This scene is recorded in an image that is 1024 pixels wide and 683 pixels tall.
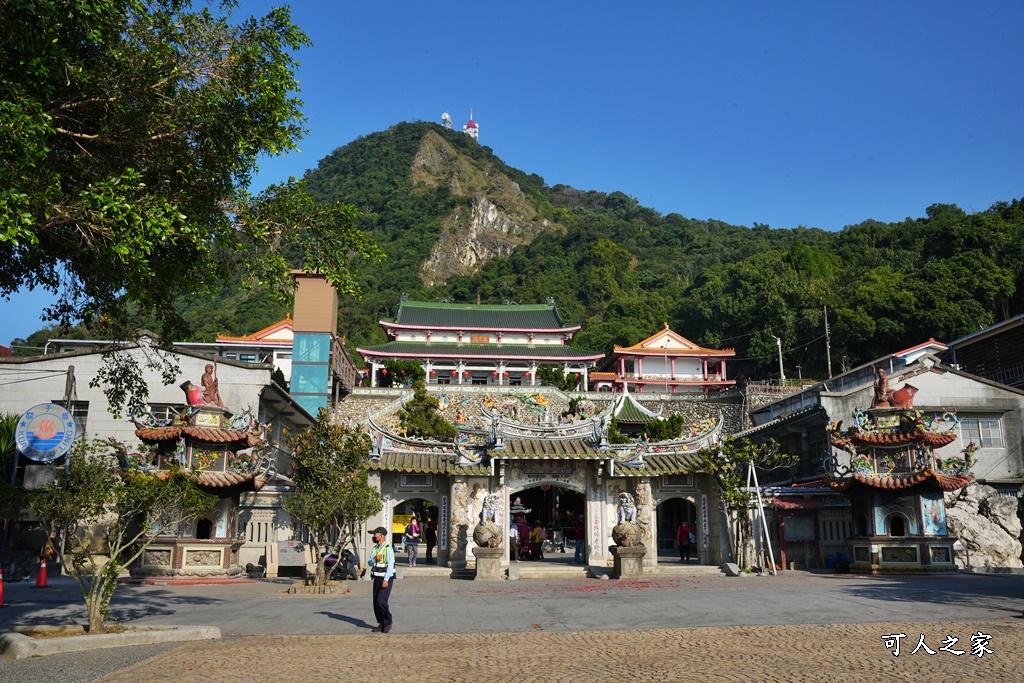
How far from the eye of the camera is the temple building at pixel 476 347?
59.2 metres

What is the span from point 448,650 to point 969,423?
2566 cm

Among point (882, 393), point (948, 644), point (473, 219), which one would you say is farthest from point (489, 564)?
point (473, 219)

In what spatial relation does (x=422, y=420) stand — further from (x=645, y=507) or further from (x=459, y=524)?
(x=645, y=507)

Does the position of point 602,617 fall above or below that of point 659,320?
below

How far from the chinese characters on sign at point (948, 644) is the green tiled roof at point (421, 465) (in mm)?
14128

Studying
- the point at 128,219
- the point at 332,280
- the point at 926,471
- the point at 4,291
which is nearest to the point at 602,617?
the point at 332,280

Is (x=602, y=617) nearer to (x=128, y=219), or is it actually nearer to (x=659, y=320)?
(x=128, y=219)

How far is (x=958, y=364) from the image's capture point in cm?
4128

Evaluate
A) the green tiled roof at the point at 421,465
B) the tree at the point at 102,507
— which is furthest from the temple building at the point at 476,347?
the tree at the point at 102,507

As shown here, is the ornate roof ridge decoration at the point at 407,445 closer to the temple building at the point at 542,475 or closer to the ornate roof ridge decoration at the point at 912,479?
the temple building at the point at 542,475

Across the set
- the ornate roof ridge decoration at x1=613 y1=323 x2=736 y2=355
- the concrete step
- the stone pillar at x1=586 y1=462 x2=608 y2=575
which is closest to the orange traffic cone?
the stone pillar at x1=586 y1=462 x2=608 y2=575

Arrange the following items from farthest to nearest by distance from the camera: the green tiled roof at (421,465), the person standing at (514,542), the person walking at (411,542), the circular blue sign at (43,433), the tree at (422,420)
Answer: the tree at (422,420) → the person standing at (514,542) → the person walking at (411,542) → the green tiled roof at (421,465) → the circular blue sign at (43,433)

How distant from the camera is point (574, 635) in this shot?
10.2 m

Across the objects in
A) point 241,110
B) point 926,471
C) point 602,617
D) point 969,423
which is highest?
point 241,110
